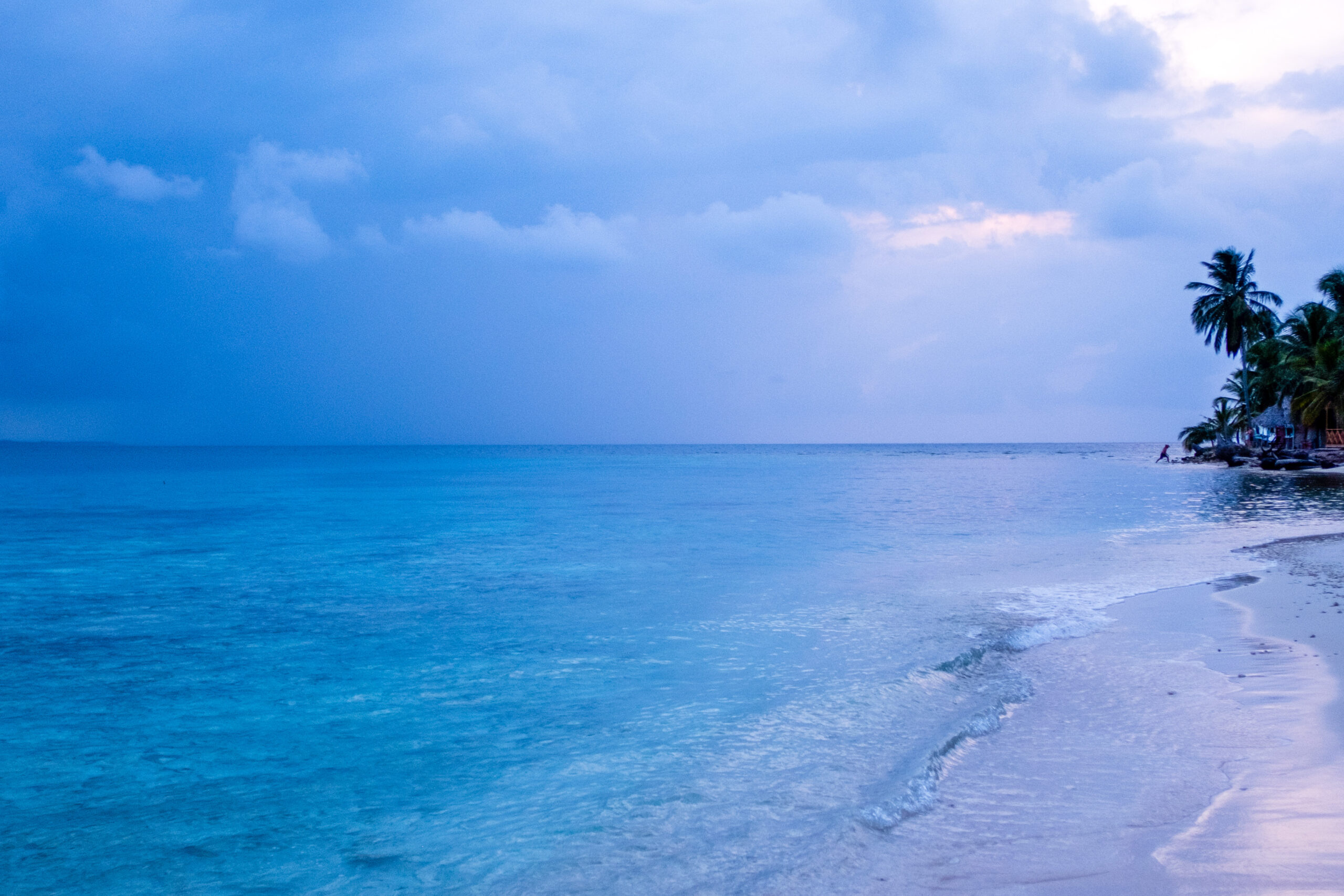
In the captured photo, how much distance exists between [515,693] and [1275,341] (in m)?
69.7

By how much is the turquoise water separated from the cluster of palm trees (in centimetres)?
3150

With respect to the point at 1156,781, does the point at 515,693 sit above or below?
below

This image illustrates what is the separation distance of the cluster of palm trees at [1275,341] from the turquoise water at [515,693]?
103ft

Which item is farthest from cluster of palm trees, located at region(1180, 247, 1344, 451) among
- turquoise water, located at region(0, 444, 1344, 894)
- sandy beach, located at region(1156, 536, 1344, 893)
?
sandy beach, located at region(1156, 536, 1344, 893)

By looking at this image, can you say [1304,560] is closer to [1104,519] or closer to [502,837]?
[1104,519]

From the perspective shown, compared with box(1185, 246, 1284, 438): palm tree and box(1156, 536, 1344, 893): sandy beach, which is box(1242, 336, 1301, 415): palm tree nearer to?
box(1185, 246, 1284, 438): palm tree

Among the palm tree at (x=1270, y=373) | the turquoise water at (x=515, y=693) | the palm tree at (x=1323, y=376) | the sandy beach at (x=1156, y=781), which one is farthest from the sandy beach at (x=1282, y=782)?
the palm tree at (x=1270, y=373)

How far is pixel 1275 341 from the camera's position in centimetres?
6053

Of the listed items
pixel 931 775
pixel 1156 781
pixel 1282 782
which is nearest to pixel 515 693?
pixel 931 775

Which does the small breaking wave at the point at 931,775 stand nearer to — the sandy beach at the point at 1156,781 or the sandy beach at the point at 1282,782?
the sandy beach at the point at 1156,781

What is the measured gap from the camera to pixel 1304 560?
15727mm

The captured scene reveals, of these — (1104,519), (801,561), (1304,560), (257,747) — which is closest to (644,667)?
(257,747)

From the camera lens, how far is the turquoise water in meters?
5.32

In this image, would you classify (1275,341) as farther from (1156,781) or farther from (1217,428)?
(1156,781)
